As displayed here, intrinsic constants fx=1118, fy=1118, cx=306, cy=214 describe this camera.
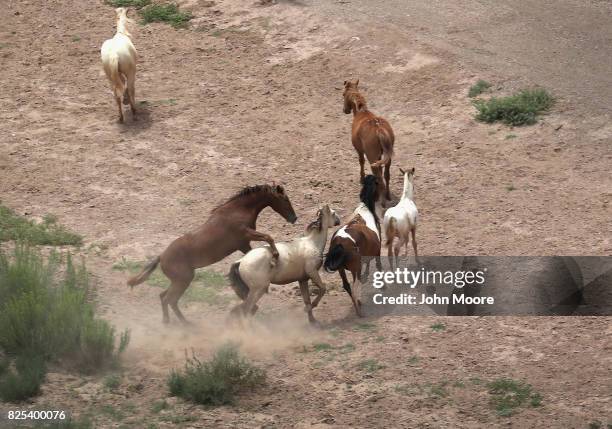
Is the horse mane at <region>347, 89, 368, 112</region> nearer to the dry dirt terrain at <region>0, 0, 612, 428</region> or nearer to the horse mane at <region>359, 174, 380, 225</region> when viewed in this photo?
Result: the dry dirt terrain at <region>0, 0, 612, 428</region>

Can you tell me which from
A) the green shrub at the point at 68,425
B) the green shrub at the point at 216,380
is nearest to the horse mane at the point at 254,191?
the green shrub at the point at 216,380

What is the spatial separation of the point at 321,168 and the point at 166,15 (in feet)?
21.6

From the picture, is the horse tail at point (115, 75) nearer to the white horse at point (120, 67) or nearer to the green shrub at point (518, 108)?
the white horse at point (120, 67)

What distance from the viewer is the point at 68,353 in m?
11.6

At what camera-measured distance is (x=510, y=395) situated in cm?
1066

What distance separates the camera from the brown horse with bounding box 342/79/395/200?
15047mm

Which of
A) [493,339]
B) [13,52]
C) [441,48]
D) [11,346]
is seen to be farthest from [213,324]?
[13,52]

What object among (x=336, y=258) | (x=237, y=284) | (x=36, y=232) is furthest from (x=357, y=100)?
(x=36, y=232)

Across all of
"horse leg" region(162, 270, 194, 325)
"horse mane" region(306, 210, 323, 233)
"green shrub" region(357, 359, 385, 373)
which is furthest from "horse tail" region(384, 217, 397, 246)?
A: "horse leg" region(162, 270, 194, 325)

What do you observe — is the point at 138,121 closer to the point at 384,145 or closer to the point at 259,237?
the point at 384,145

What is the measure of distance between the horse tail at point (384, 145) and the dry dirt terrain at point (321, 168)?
0.85 m

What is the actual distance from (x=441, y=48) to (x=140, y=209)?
6.07 metres

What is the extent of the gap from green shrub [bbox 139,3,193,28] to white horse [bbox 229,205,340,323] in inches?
380

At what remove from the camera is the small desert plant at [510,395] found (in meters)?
10.5
